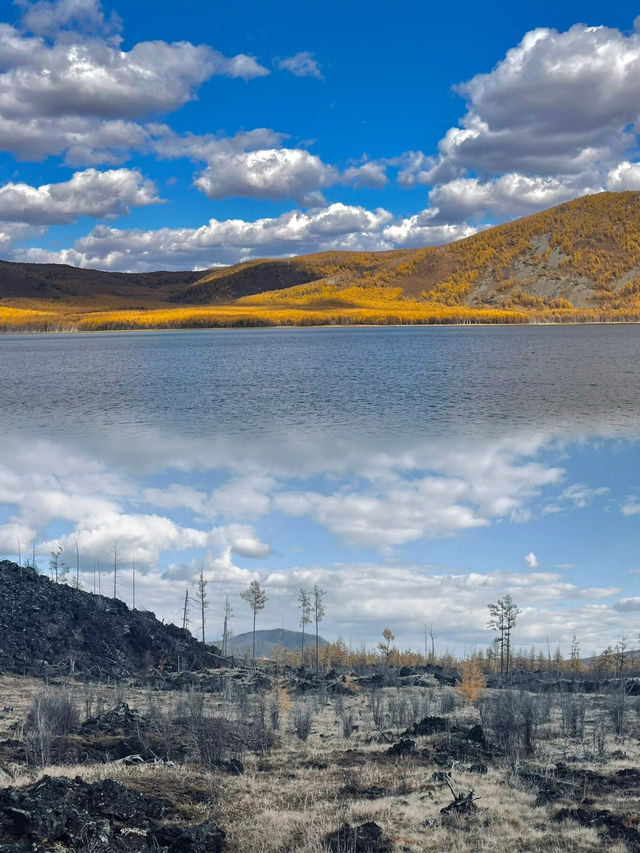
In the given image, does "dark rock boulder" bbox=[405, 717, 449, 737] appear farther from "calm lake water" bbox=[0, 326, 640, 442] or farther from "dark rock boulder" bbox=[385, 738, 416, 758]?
"calm lake water" bbox=[0, 326, 640, 442]

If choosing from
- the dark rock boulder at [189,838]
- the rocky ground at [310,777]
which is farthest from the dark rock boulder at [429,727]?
the dark rock boulder at [189,838]

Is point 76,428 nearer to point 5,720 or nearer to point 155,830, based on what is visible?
point 5,720

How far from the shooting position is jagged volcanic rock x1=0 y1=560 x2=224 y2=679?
54906mm

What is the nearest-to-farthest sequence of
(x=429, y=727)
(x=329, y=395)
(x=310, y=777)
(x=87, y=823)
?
1. (x=87, y=823)
2. (x=310, y=777)
3. (x=429, y=727)
4. (x=329, y=395)

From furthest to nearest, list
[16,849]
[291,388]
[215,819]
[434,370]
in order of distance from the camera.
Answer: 1. [434,370]
2. [291,388]
3. [215,819]
4. [16,849]

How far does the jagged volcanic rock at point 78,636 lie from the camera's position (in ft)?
180

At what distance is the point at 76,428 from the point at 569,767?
23126 millimetres

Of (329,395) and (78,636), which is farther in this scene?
(78,636)

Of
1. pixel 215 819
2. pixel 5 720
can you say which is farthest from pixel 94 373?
pixel 215 819

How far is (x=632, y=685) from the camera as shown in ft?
172

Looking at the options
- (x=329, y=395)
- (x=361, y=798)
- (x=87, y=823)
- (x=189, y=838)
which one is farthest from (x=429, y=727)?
(x=87, y=823)

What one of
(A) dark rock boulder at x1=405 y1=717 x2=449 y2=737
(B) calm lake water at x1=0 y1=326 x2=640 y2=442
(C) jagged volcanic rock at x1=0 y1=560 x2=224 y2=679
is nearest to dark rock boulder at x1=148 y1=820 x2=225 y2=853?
(B) calm lake water at x1=0 y1=326 x2=640 y2=442

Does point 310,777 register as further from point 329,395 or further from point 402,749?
point 329,395

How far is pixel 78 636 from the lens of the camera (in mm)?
61188
